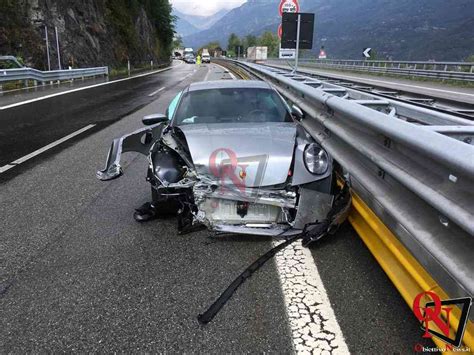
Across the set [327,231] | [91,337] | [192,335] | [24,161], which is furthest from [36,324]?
[24,161]

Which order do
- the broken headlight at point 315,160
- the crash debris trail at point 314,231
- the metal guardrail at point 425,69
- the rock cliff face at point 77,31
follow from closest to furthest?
the crash debris trail at point 314,231
the broken headlight at point 315,160
the metal guardrail at point 425,69
the rock cliff face at point 77,31

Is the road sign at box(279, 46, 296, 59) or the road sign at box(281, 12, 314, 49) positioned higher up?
the road sign at box(281, 12, 314, 49)

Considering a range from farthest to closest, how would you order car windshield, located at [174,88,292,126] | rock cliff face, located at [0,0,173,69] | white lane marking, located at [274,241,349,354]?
rock cliff face, located at [0,0,173,69] → car windshield, located at [174,88,292,126] → white lane marking, located at [274,241,349,354]

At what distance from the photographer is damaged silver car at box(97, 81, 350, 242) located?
3328mm

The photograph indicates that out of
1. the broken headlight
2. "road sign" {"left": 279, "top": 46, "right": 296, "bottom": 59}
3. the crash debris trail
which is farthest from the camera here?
"road sign" {"left": 279, "top": 46, "right": 296, "bottom": 59}

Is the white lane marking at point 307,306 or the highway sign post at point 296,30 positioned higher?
the highway sign post at point 296,30

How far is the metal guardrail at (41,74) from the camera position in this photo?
55.9 feet

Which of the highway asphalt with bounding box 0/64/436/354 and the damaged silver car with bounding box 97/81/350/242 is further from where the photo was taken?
the damaged silver car with bounding box 97/81/350/242

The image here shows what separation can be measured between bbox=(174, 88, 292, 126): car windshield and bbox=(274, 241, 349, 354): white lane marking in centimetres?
171

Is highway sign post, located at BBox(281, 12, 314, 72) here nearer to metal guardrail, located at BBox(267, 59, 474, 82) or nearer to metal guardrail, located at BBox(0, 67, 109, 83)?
metal guardrail, located at BBox(0, 67, 109, 83)

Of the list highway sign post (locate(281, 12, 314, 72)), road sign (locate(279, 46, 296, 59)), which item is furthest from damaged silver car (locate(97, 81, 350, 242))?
road sign (locate(279, 46, 296, 59))

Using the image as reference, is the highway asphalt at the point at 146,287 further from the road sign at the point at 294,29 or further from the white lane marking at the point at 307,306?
the road sign at the point at 294,29

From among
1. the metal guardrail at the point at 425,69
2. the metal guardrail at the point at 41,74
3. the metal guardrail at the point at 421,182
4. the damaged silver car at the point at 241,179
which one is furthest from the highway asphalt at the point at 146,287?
the metal guardrail at the point at 425,69

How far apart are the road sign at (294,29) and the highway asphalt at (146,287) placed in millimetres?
9336
